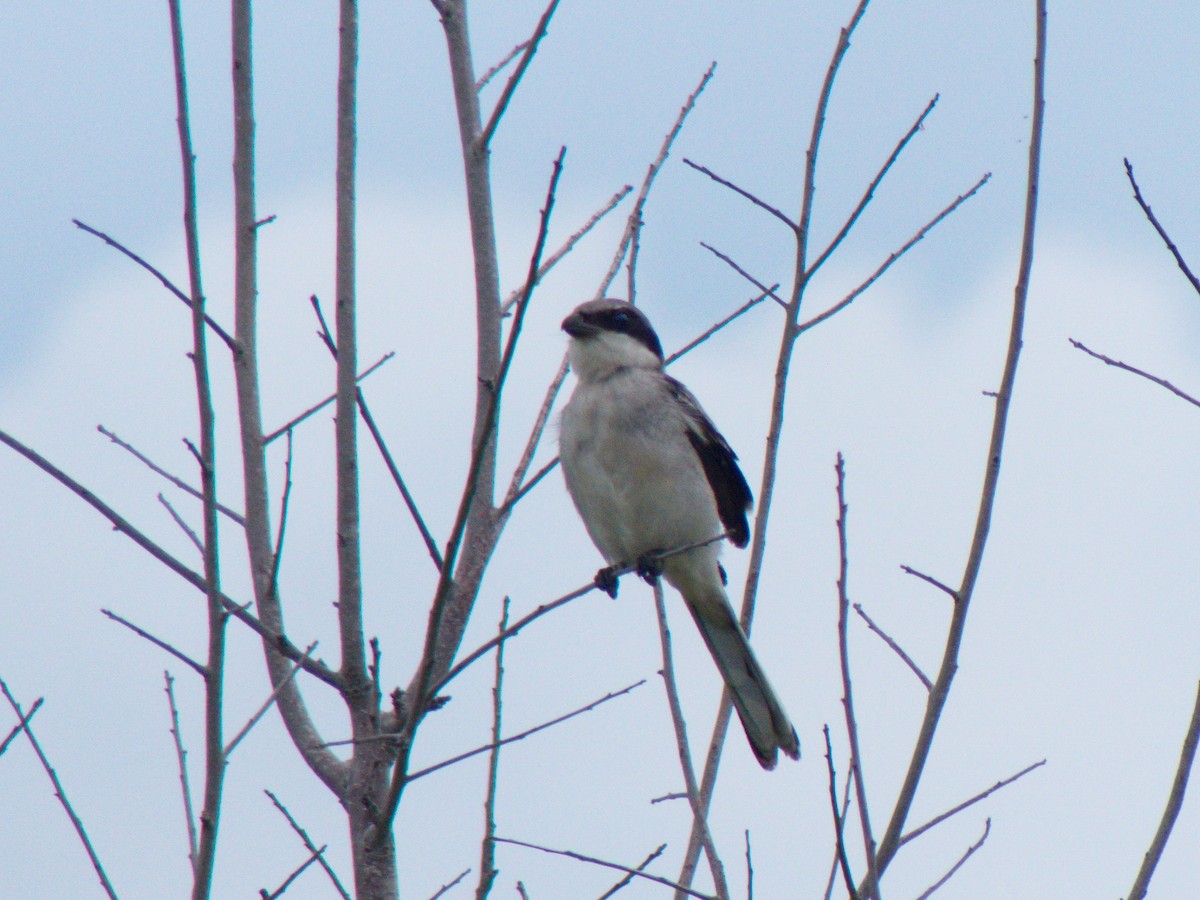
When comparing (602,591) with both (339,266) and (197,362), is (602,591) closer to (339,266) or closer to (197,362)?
(339,266)

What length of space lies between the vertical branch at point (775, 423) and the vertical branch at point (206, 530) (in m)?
1.45

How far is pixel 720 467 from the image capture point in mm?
6336

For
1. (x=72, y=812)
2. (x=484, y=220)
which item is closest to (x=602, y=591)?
(x=484, y=220)

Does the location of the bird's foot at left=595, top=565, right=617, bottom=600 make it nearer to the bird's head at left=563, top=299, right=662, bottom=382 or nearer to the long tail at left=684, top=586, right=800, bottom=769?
the long tail at left=684, top=586, right=800, bottom=769

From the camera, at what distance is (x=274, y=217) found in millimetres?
3889

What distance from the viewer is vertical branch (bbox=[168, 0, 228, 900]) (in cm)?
278

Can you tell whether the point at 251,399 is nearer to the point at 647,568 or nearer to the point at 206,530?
the point at 206,530

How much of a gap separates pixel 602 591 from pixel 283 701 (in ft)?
8.37

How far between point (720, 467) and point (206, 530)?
3.76m

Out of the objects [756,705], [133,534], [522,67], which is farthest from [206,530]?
[756,705]

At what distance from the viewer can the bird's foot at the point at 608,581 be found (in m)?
6.02

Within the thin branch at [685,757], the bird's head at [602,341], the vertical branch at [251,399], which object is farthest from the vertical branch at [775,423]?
the bird's head at [602,341]

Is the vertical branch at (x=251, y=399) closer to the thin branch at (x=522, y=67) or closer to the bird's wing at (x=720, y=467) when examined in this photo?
the thin branch at (x=522, y=67)

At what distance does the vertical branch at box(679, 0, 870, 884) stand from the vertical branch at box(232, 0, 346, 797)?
3.41 feet
